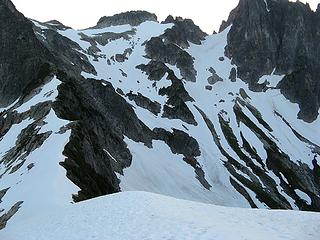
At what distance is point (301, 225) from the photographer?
21.8m

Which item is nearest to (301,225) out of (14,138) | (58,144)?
(58,144)

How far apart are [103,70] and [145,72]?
17773 millimetres

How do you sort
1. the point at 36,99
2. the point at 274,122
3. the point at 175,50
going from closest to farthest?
1. the point at 36,99
2. the point at 274,122
3. the point at 175,50

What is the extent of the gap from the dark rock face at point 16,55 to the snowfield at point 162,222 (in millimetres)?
83686

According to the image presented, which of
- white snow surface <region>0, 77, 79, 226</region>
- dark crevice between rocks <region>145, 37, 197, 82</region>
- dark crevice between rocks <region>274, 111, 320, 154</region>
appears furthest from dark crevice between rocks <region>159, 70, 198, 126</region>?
white snow surface <region>0, 77, 79, 226</region>

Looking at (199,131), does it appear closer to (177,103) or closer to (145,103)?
(177,103)

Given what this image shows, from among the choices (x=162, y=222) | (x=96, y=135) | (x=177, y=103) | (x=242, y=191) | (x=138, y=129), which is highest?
(x=177, y=103)

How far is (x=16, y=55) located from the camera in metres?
114

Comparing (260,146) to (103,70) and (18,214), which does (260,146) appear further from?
(18,214)

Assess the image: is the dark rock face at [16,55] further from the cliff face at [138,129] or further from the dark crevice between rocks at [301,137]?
the dark crevice between rocks at [301,137]

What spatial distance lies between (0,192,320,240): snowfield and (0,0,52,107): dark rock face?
83.7m

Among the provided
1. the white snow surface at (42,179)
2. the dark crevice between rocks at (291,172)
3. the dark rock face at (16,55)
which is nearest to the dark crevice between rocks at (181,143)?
the dark crevice between rocks at (291,172)

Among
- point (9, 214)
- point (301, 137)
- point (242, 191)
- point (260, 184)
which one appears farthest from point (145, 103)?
point (9, 214)

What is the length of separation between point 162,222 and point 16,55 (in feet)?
335
